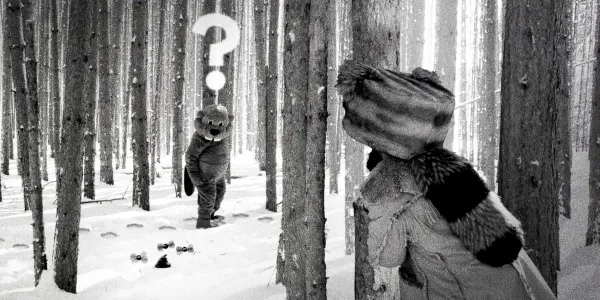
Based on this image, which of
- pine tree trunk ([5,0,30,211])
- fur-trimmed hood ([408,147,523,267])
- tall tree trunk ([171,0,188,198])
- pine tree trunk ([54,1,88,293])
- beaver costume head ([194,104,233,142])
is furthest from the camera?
tall tree trunk ([171,0,188,198])

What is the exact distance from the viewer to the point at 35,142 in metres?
4.15

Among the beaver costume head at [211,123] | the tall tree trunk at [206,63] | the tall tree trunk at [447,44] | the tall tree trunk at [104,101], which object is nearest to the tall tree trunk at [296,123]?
the beaver costume head at [211,123]

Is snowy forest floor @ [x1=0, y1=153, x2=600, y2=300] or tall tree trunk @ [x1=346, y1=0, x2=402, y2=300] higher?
tall tree trunk @ [x1=346, y1=0, x2=402, y2=300]

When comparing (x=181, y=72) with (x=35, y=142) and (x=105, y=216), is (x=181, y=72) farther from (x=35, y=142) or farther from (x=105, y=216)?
(x=35, y=142)

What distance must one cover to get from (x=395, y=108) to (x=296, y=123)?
1357 millimetres

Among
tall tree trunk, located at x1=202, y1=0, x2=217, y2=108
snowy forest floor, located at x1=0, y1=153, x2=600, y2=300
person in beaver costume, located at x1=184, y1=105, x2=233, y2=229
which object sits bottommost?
snowy forest floor, located at x1=0, y1=153, x2=600, y2=300

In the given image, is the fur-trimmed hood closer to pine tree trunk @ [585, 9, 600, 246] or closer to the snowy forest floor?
the snowy forest floor

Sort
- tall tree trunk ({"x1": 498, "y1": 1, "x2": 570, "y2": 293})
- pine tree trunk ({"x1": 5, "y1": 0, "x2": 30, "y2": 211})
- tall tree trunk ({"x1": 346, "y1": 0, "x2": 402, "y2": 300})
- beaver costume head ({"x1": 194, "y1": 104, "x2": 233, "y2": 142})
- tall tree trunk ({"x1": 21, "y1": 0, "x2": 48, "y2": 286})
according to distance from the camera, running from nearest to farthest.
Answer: tall tree trunk ({"x1": 346, "y1": 0, "x2": 402, "y2": 300})
tall tree trunk ({"x1": 498, "y1": 1, "x2": 570, "y2": 293})
tall tree trunk ({"x1": 21, "y1": 0, "x2": 48, "y2": 286})
pine tree trunk ({"x1": 5, "y1": 0, "x2": 30, "y2": 211})
beaver costume head ({"x1": 194, "y1": 104, "x2": 233, "y2": 142})

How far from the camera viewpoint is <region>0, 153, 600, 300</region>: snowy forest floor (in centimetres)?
359

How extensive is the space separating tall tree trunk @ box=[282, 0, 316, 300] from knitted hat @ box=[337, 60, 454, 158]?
118cm

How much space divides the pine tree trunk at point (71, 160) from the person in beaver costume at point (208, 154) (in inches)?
89.4

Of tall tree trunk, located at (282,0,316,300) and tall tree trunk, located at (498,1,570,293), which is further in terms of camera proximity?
tall tree trunk, located at (282,0,316,300)

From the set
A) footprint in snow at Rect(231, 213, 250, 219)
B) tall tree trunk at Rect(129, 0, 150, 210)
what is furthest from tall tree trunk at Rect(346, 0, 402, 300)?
tall tree trunk at Rect(129, 0, 150, 210)

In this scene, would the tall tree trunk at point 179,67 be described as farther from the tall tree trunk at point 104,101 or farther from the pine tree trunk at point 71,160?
the pine tree trunk at point 71,160
